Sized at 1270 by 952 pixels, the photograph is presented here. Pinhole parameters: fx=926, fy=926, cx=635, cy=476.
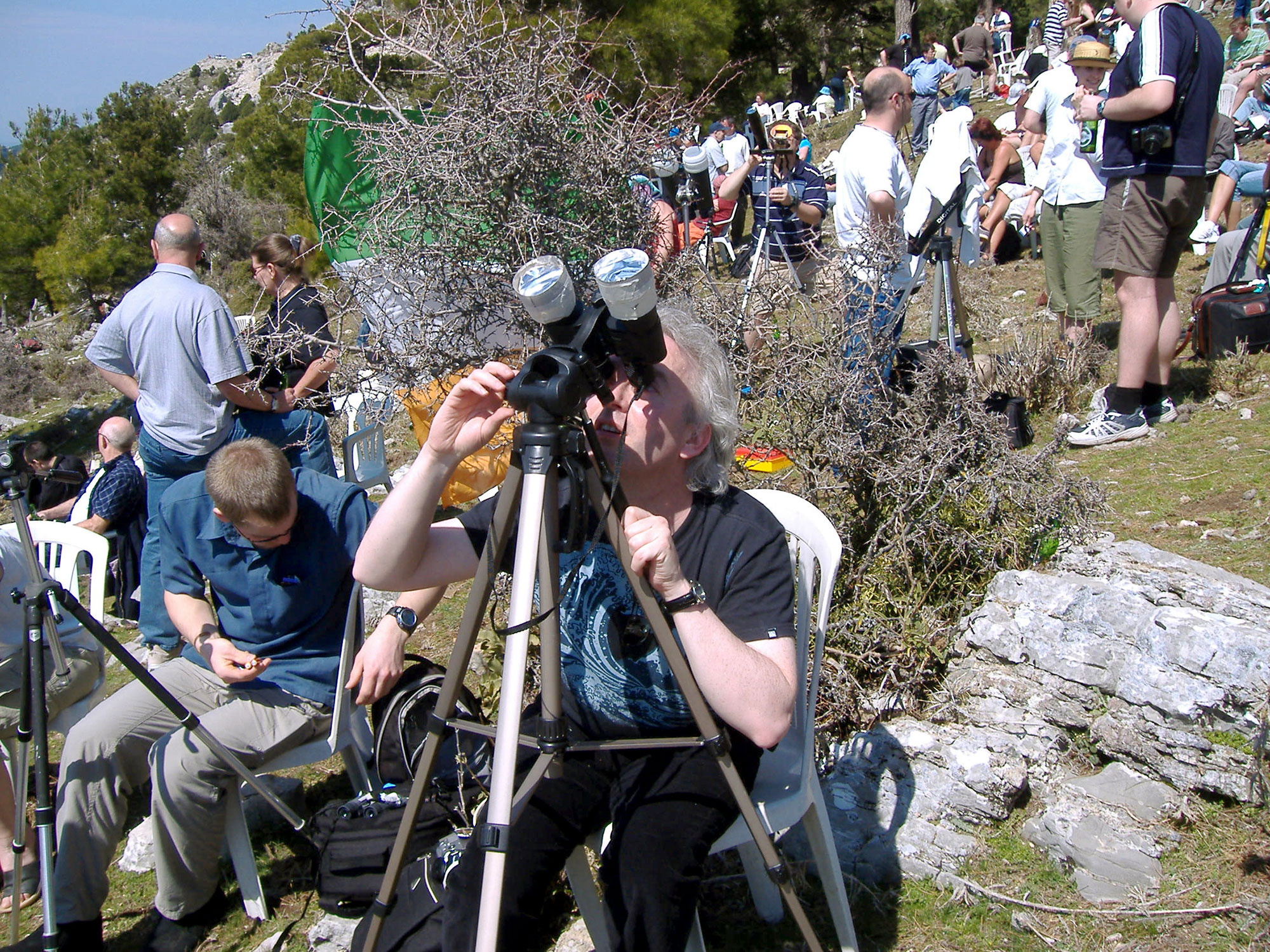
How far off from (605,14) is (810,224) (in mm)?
9205

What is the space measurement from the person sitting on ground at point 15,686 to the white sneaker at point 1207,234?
7.97 m

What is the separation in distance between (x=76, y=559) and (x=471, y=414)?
8.32 ft

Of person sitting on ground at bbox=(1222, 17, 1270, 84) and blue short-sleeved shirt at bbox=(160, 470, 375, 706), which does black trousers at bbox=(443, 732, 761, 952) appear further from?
person sitting on ground at bbox=(1222, 17, 1270, 84)

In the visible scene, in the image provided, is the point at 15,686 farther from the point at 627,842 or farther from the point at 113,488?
the point at 627,842

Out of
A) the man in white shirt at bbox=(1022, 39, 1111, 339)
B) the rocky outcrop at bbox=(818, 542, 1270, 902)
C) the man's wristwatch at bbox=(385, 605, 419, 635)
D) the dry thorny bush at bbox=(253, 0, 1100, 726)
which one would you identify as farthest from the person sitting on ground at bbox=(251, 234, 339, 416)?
the man in white shirt at bbox=(1022, 39, 1111, 339)

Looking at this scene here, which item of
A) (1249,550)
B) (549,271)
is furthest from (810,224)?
(549,271)

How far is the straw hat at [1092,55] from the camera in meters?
5.29

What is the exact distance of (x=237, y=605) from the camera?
2734 mm

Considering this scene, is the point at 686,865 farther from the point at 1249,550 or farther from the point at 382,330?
the point at 1249,550

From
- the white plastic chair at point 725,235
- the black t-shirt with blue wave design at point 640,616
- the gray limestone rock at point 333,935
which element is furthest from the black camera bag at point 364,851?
the white plastic chair at point 725,235

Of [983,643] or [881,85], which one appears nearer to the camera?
[983,643]

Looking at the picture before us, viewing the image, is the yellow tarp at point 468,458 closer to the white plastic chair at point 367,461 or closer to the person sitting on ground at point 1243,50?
the white plastic chair at point 367,461

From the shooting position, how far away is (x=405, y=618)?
7.72ft

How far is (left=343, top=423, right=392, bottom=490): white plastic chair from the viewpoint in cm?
470
